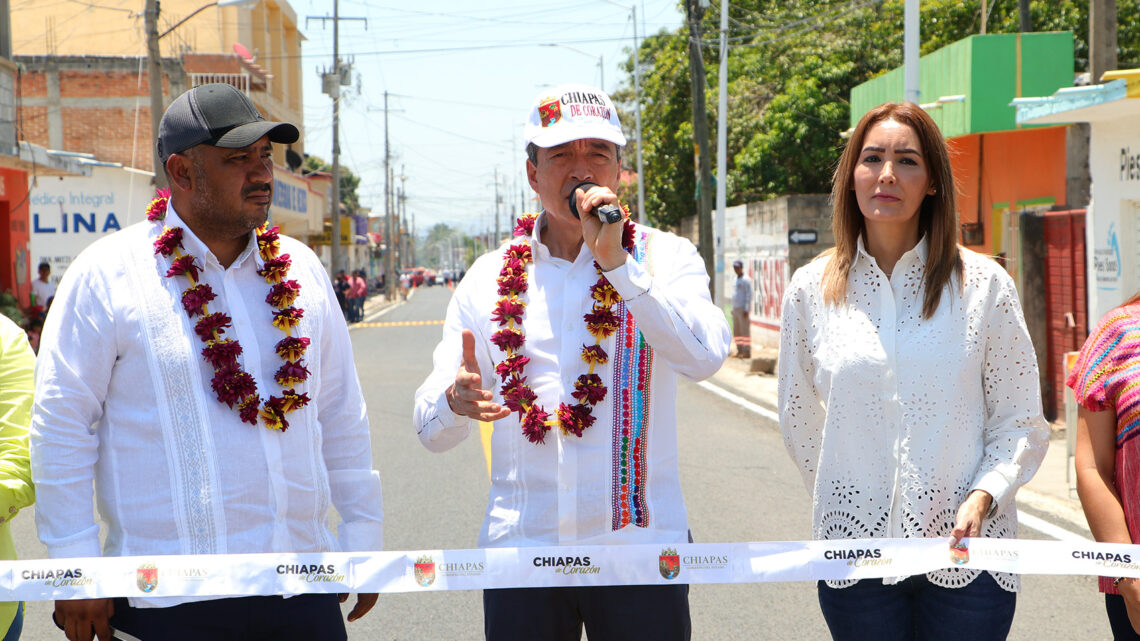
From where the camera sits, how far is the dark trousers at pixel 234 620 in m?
2.69

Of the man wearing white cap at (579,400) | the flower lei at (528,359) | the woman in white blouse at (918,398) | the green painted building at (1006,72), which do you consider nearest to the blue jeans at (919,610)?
the woman in white blouse at (918,398)

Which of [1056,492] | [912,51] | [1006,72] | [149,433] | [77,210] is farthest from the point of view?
[77,210]

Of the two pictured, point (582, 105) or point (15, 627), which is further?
point (15, 627)

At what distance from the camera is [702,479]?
891 centimetres

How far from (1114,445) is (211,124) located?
2393 millimetres

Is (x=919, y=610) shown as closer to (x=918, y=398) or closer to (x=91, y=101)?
(x=918, y=398)

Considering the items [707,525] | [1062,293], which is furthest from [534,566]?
[1062,293]

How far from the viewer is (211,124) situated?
2.70 meters

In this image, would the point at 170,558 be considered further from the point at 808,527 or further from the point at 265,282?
the point at 808,527

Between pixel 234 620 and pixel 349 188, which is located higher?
pixel 349 188

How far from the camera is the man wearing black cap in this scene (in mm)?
2598

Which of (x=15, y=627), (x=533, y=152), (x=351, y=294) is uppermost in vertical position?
(x=533, y=152)

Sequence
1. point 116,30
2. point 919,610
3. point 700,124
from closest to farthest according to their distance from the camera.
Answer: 1. point 919,610
2. point 700,124
3. point 116,30

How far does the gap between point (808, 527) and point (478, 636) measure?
282 centimetres
